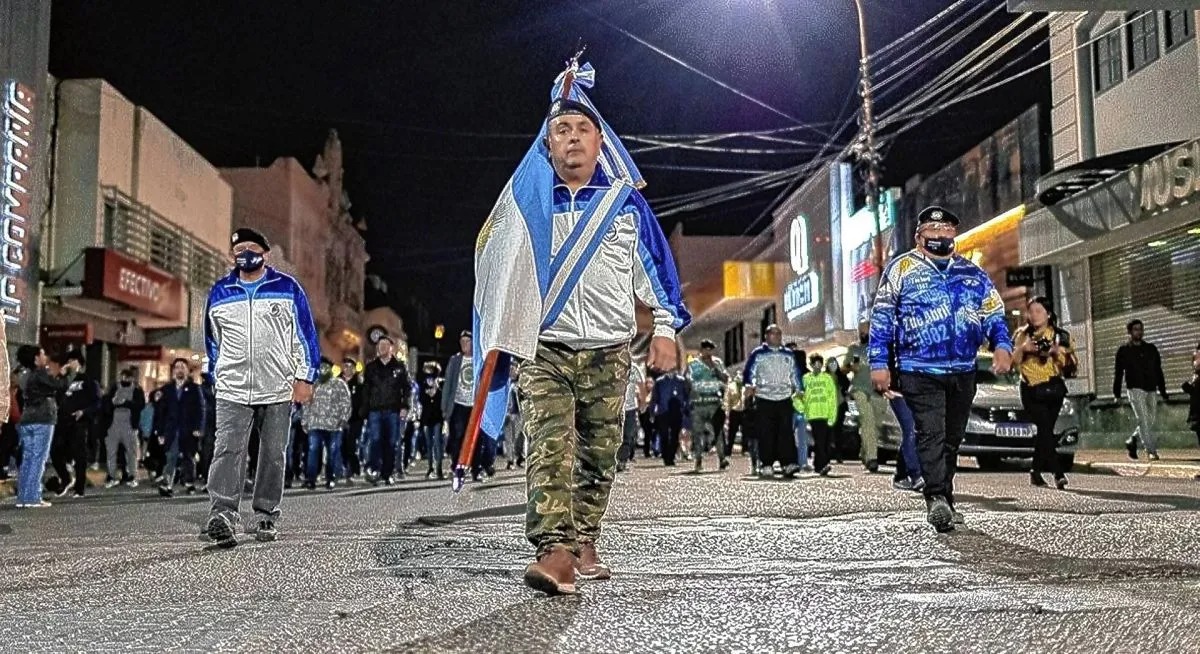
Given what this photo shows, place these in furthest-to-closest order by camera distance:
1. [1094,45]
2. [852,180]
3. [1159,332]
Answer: [852,180], [1094,45], [1159,332]

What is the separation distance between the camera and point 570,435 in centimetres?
445

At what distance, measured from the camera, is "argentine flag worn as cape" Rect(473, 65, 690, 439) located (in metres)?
4.43

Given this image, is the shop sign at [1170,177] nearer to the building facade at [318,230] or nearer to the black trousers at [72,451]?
the black trousers at [72,451]

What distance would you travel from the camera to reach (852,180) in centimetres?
3766

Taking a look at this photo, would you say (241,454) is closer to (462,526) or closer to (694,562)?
(462,526)

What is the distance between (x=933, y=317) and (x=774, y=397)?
7.15 meters

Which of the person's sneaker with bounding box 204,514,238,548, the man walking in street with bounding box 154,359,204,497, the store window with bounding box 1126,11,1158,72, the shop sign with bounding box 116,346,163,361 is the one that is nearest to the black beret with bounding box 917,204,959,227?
the person's sneaker with bounding box 204,514,238,548

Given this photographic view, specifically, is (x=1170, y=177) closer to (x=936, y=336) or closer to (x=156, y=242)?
(x=936, y=336)

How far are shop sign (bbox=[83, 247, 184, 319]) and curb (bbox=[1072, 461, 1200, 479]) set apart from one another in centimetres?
1746

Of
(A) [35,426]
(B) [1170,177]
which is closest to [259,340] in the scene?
(A) [35,426]

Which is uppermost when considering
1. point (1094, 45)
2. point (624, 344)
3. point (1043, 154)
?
point (1094, 45)

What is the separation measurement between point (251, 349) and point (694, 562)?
11.0 feet

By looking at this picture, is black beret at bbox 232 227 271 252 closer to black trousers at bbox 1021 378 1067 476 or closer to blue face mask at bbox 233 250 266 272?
blue face mask at bbox 233 250 266 272

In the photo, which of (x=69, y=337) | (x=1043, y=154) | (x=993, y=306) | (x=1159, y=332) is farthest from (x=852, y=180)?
(x=993, y=306)
